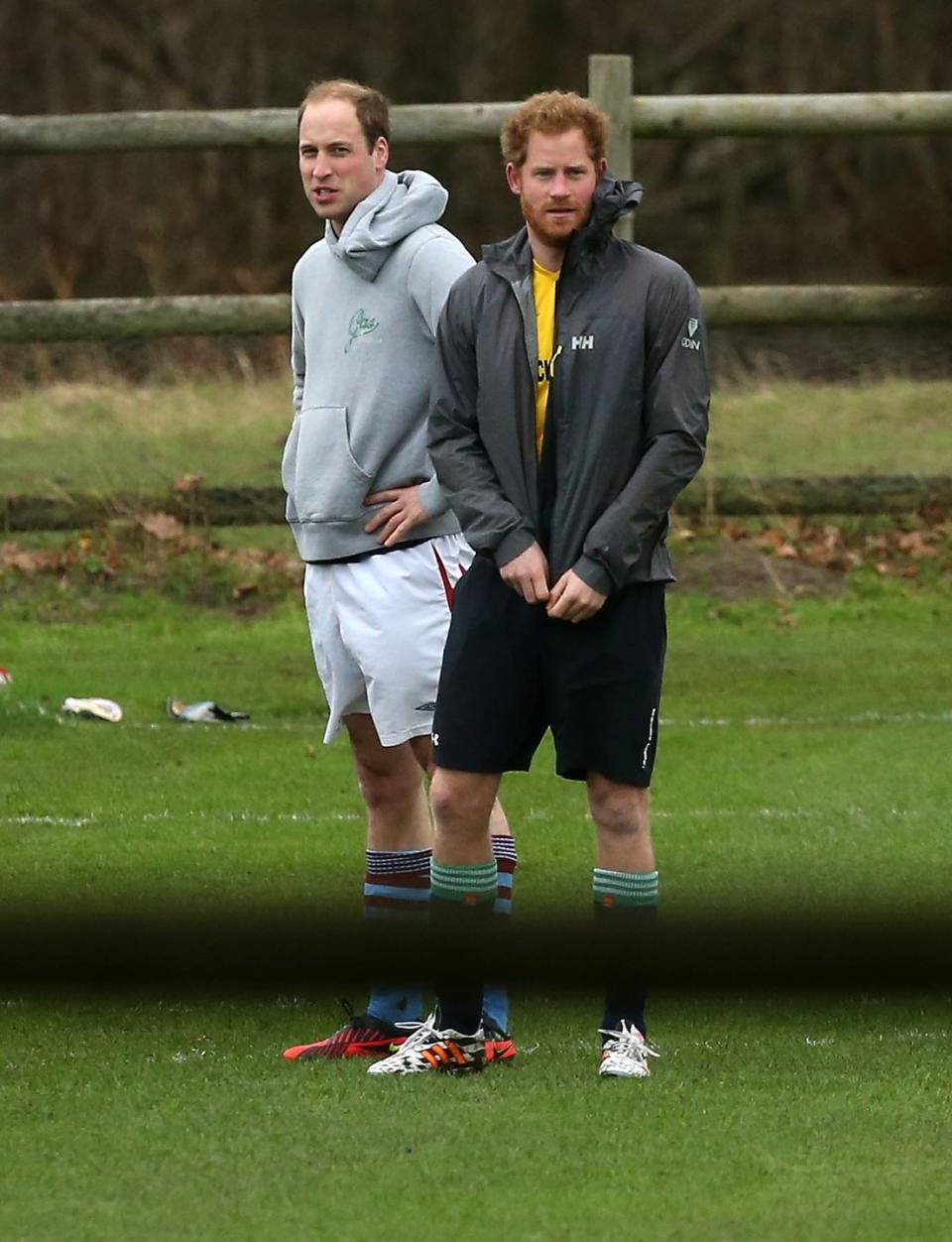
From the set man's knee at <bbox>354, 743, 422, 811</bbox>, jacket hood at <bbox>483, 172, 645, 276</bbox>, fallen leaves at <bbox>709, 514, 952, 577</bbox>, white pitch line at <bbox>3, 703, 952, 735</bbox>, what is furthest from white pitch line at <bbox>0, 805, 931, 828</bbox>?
fallen leaves at <bbox>709, 514, 952, 577</bbox>

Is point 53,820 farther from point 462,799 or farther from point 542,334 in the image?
point 542,334

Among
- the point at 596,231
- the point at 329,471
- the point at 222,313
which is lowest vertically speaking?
the point at 222,313

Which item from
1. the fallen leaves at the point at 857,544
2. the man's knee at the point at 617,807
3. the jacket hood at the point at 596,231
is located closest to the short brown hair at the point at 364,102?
the jacket hood at the point at 596,231

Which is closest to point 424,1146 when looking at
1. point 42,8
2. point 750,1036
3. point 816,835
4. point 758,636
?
point 750,1036

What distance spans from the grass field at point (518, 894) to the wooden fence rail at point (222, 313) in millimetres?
1168

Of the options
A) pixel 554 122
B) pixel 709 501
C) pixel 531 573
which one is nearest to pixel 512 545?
pixel 531 573

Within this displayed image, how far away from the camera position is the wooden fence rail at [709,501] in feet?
29.5

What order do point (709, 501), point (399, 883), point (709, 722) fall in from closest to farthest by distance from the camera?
point (399, 883), point (709, 722), point (709, 501)

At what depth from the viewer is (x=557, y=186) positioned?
378cm

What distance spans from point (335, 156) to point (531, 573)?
890mm

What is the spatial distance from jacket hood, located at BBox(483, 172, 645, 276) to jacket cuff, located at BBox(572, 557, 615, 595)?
48 centimetres

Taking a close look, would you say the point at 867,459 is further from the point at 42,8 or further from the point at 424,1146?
the point at 42,8

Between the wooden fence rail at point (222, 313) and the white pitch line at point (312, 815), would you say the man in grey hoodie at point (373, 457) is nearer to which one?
the white pitch line at point (312, 815)

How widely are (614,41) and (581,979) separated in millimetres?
27311
